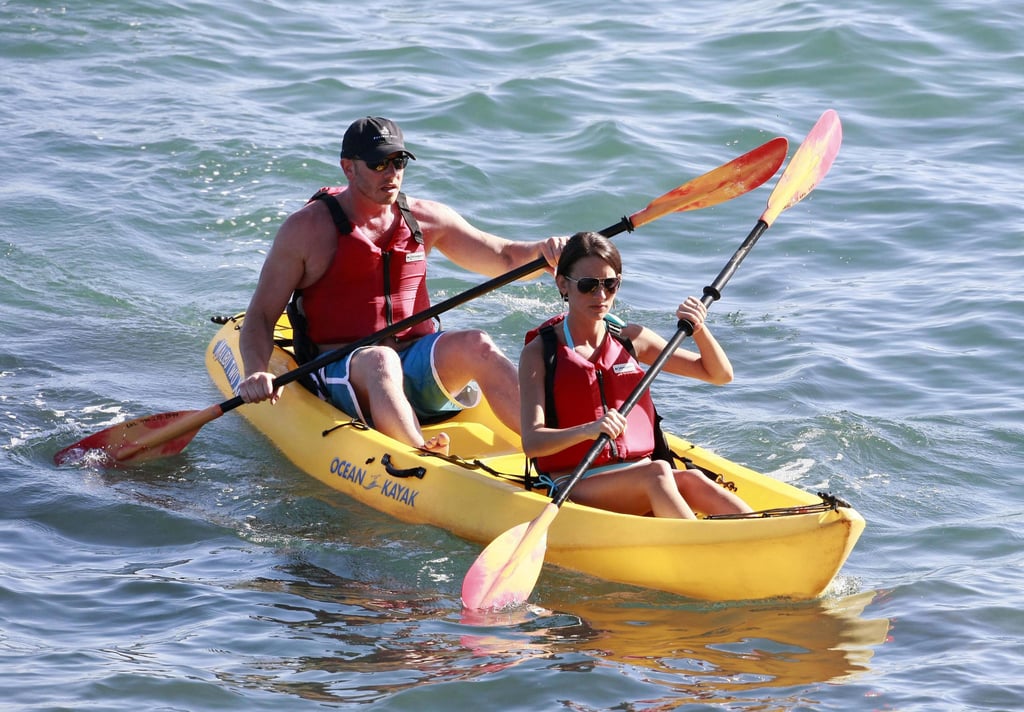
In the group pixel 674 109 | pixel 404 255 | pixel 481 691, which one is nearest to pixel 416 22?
pixel 674 109

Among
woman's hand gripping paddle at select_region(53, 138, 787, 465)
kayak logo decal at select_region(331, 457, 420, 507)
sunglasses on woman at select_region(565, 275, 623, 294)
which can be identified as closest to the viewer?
sunglasses on woman at select_region(565, 275, 623, 294)

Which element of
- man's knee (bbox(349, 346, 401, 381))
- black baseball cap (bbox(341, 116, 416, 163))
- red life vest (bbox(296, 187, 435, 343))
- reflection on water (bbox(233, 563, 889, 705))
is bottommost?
reflection on water (bbox(233, 563, 889, 705))

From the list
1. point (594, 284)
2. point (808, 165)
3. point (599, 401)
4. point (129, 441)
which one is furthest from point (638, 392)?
point (129, 441)

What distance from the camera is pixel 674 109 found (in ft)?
35.7

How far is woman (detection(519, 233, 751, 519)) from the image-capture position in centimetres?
459

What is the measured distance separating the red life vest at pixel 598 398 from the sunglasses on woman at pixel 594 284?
22 cm

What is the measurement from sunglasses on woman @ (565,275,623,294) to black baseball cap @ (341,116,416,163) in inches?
47.4

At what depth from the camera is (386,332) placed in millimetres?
A: 5594

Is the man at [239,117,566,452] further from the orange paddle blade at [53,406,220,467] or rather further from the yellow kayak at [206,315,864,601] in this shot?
the orange paddle blade at [53,406,220,467]

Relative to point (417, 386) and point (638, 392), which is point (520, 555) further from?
point (417, 386)

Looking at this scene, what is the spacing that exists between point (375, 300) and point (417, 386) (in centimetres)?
39

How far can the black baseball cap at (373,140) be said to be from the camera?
17.8ft

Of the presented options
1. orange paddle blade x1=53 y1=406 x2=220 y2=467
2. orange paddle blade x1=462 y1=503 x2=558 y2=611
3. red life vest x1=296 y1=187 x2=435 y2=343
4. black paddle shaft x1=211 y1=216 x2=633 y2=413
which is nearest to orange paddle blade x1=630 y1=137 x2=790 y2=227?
black paddle shaft x1=211 y1=216 x2=633 y2=413

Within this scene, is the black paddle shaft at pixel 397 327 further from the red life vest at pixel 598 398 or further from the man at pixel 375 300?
the red life vest at pixel 598 398
